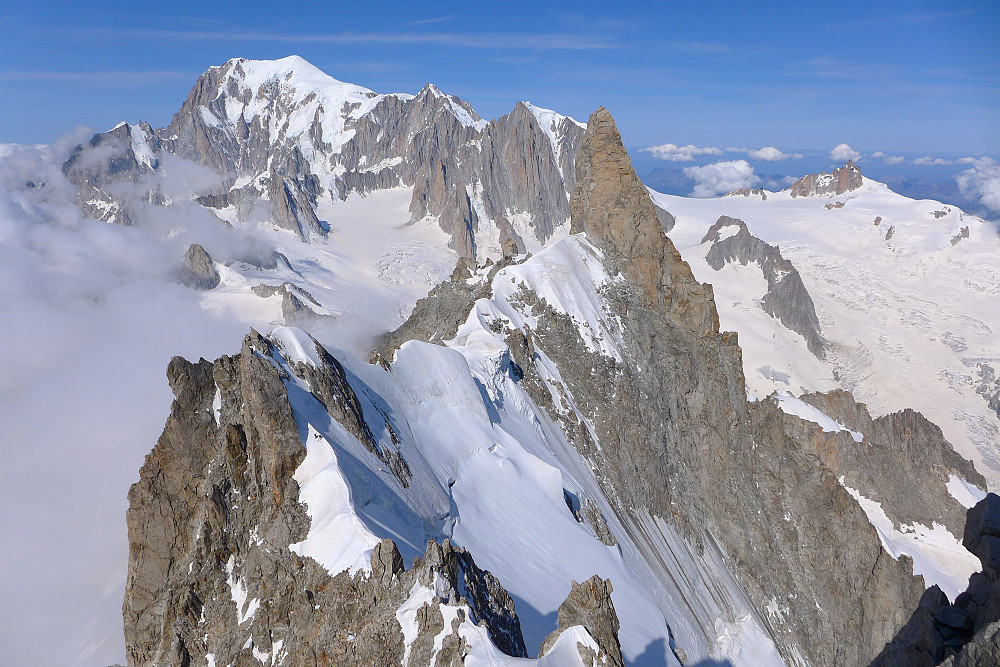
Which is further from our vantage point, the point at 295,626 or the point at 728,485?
the point at 728,485

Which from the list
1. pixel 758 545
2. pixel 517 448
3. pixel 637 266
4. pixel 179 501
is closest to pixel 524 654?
pixel 179 501

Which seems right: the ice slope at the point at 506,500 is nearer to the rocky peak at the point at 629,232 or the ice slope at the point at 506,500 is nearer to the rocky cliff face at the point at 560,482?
the rocky cliff face at the point at 560,482

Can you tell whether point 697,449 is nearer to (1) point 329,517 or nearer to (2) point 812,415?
(2) point 812,415

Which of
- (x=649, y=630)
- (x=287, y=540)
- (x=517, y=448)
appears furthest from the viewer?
(x=517, y=448)

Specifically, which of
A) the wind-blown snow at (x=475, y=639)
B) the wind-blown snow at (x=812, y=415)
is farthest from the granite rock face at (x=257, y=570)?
the wind-blown snow at (x=812, y=415)

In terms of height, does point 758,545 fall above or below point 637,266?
below

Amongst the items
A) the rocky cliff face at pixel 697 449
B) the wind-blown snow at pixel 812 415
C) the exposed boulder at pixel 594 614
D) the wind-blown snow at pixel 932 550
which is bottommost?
the wind-blown snow at pixel 932 550

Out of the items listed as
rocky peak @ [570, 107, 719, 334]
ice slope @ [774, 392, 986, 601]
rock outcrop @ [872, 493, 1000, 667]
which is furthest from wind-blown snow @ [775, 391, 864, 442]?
rock outcrop @ [872, 493, 1000, 667]

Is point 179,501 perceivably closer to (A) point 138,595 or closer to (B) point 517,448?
(A) point 138,595
